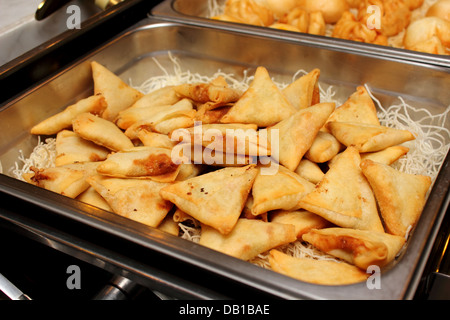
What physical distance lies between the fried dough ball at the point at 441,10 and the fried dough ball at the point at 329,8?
0.46 m

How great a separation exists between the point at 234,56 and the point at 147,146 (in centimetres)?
81

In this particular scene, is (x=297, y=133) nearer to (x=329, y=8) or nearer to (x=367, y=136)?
(x=367, y=136)

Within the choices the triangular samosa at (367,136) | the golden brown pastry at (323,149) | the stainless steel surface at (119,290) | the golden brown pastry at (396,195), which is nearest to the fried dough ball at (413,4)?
the triangular samosa at (367,136)

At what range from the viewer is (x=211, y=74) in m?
2.02

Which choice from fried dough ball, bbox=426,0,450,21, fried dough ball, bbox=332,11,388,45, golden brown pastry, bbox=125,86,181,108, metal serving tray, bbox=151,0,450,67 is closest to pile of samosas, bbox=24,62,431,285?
golden brown pastry, bbox=125,86,181,108

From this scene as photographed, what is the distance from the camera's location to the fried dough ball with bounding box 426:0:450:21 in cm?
209

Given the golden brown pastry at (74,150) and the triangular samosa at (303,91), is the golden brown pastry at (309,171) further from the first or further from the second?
the golden brown pastry at (74,150)

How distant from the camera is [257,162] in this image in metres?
1.26

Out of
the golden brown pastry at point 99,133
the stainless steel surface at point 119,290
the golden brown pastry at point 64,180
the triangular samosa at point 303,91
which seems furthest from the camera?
the triangular samosa at point 303,91

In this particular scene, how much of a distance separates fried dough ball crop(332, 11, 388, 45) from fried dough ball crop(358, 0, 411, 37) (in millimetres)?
67

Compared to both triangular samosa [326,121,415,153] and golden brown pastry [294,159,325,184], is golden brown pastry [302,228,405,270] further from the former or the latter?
triangular samosa [326,121,415,153]

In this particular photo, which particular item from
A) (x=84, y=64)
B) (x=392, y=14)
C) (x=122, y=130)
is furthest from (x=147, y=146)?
(x=392, y=14)

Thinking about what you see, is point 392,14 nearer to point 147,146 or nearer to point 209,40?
point 209,40

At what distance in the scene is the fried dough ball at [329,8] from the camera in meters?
2.22
